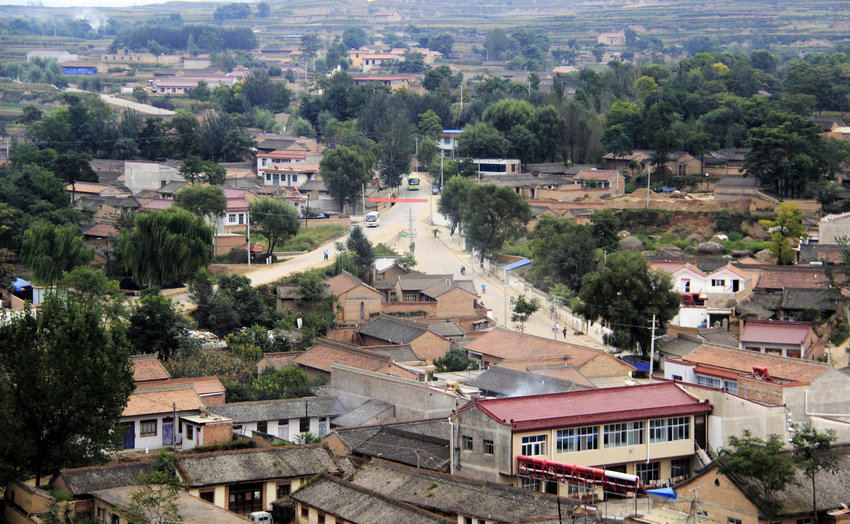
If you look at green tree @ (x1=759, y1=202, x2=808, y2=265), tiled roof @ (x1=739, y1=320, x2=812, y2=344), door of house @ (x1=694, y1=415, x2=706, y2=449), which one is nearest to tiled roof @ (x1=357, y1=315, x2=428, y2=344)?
tiled roof @ (x1=739, y1=320, x2=812, y2=344)

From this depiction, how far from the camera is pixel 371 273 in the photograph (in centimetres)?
4056

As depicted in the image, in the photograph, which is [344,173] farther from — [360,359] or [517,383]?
[517,383]

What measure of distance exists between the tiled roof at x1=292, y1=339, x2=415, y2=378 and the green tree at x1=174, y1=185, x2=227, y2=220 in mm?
14658

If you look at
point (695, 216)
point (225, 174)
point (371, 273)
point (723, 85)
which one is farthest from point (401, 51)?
point (371, 273)

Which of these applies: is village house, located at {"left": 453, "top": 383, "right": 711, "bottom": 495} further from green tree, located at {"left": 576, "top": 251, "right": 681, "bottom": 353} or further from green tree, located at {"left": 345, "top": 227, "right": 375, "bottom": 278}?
green tree, located at {"left": 345, "top": 227, "right": 375, "bottom": 278}

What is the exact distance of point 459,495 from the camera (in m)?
18.9

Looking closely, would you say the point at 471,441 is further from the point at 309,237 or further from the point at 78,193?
the point at 78,193

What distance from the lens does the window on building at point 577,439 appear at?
20969mm

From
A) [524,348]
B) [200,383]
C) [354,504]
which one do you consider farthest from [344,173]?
[354,504]

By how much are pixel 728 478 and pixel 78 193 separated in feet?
128

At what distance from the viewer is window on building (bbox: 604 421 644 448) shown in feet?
70.3

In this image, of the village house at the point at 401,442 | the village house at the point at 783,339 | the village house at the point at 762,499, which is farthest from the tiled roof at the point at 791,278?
the village house at the point at 762,499

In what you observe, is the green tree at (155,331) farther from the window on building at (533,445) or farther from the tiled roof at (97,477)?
the window on building at (533,445)

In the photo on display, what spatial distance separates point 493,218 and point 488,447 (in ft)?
79.2
